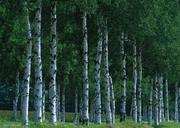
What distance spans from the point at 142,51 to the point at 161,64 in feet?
8.36

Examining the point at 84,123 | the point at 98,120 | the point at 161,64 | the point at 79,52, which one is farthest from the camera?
the point at 161,64

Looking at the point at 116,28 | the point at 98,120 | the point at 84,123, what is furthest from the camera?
the point at 116,28

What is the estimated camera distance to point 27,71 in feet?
88.2

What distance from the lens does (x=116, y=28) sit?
42719 mm

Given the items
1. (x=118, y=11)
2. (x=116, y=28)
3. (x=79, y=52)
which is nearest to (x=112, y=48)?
(x=79, y=52)

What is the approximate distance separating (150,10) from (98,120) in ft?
31.0

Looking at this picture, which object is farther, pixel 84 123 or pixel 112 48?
pixel 112 48

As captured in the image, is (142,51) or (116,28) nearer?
(116,28)

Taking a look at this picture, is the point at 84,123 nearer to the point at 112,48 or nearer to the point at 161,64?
the point at 112,48

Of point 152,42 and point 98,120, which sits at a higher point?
point 152,42

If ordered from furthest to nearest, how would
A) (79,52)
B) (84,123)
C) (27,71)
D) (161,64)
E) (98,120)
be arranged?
(161,64)
(79,52)
(98,120)
(84,123)
(27,71)

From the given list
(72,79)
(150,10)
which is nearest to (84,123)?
(150,10)

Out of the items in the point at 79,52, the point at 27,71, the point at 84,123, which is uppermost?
the point at 79,52

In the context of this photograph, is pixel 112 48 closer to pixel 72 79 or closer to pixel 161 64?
pixel 161 64
